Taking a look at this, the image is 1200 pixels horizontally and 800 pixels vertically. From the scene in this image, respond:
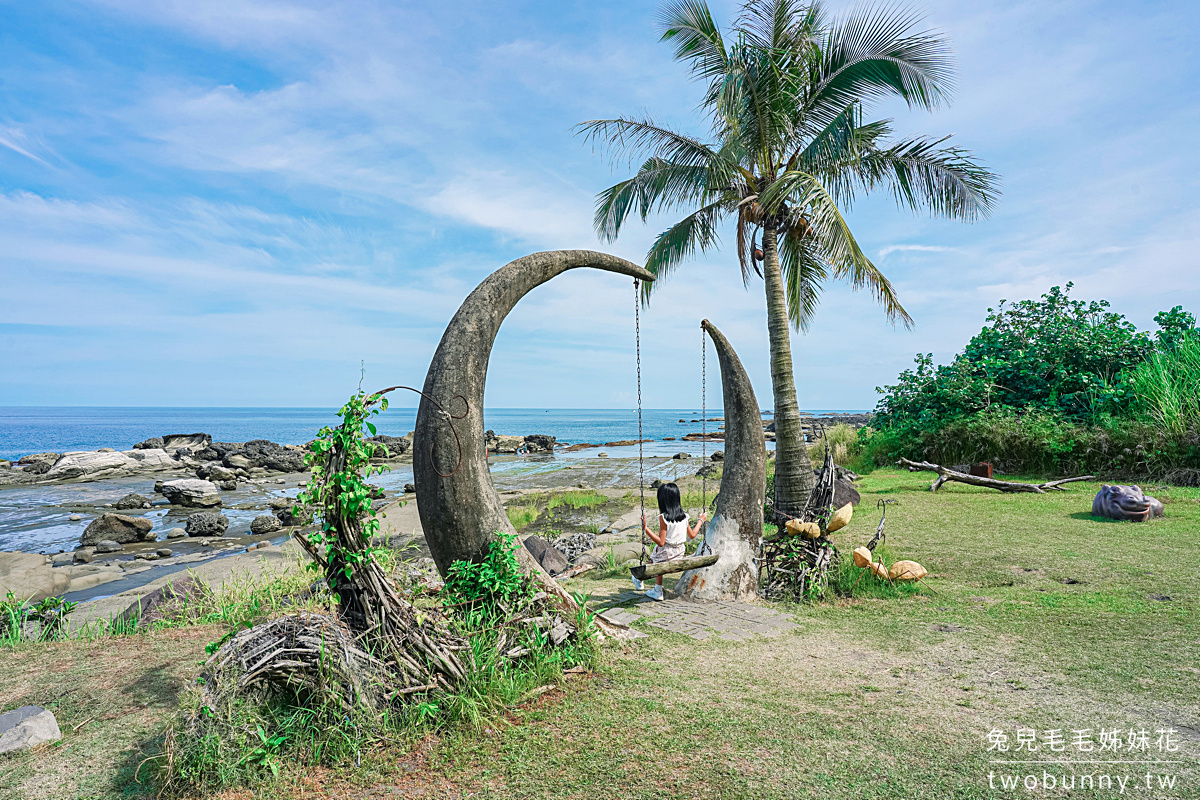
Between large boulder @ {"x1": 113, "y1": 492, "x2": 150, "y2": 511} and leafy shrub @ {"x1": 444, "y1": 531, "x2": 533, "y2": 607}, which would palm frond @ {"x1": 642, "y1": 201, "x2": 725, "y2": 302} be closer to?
leafy shrub @ {"x1": 444, "y1": 531, "x2": 533, "y2": 607}

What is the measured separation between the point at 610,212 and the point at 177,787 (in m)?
10.1

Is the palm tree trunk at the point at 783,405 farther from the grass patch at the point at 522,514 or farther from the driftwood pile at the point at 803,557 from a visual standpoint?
the grass patch at the point at 522,514

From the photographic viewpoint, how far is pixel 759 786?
10.4 feet

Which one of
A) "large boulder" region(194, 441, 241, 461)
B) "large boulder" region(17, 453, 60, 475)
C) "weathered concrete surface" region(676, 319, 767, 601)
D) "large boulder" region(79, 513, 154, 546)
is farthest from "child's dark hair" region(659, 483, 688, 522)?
"large boulder" region(194, 441, 241, 461)

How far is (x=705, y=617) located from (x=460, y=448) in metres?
3.09

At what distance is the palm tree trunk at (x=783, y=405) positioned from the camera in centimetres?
795

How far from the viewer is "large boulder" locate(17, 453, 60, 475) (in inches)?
1124

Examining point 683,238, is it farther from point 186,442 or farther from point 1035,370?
point 186,442

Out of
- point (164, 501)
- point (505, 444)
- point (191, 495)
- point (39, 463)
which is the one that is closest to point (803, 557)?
point (191, 495)

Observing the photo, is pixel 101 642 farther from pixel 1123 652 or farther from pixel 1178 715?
pixel 1123 652

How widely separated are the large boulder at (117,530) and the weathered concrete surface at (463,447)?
13.9m

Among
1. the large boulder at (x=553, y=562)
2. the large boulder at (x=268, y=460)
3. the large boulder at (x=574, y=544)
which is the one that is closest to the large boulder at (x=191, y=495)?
the large boulder at (x=268, y=460)

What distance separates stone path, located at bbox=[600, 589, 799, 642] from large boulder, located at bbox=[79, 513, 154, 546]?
13483 millimetres

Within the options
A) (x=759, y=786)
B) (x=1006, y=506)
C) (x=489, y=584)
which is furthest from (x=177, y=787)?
(x=1006, y=506)
